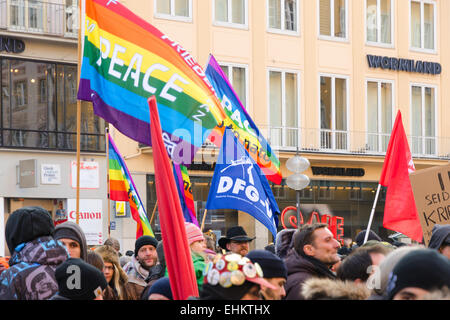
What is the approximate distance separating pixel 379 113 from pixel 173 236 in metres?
26.6

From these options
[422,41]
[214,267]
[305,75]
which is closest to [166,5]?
[305,75]

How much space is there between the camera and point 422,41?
105 feet

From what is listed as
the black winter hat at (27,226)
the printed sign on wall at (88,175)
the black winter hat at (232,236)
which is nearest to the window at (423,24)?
the printed sign on wall at (88,175)

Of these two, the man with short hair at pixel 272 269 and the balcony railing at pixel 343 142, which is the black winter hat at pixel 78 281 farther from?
the balcony railing at pixel 343 142

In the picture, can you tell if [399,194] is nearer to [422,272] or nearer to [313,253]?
[313,253]

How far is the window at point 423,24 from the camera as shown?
32.0 m

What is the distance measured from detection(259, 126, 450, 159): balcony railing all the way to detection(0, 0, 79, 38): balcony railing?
673cm

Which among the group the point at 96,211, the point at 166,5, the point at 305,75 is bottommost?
the point at 96,211

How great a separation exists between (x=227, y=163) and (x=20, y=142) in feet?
51.8

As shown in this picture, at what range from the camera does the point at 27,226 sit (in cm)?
530

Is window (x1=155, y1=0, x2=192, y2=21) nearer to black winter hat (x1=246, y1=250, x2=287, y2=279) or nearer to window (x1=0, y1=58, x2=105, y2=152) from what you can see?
window (x1=0, y1=58, x2=105, y2=152)

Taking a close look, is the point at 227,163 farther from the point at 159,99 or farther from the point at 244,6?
the point at 244,6
